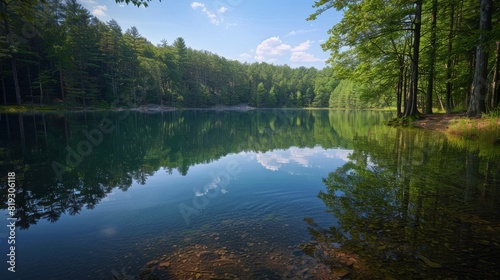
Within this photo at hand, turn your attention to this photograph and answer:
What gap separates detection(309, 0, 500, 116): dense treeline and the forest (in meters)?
0.09

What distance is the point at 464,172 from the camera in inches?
326

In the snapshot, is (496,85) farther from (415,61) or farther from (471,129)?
(471,129)

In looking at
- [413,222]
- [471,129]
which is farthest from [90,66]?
[413,222]

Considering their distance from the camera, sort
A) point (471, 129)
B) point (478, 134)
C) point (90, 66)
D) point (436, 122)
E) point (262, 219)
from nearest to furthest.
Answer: point (262, 219), point (478, 134), point (471, 129), point (436, 122), point (90, 66)

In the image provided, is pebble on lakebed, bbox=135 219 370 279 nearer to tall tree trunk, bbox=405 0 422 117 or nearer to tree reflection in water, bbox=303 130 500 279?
tree reflection in water, bbox=303 130 500 279

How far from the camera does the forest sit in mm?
Result: 19141

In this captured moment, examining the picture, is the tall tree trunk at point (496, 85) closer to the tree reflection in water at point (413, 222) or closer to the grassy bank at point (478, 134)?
the grassy bank at point (478, 134)

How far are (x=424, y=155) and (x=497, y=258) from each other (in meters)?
8.43

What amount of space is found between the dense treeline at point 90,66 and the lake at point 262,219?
102ft

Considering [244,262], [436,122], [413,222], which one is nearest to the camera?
[244,262]

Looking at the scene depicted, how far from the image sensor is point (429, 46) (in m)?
20.7

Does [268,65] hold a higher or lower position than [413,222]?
higher

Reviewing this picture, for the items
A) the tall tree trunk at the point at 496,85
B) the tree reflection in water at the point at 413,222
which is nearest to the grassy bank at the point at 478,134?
the tall tree trunk at the point at 496,85

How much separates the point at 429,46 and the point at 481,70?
21.4 ft
